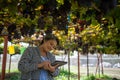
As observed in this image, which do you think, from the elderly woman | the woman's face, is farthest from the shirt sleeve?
the woman's face

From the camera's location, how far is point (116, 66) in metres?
26.9

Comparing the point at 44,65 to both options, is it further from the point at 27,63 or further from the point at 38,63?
the point at 27,63

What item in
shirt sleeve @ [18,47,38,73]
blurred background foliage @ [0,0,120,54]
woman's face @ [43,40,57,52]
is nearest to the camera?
blurred background foliage @ [0,0,120,54]

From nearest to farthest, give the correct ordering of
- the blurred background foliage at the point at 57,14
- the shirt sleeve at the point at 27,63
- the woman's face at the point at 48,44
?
the blurred background foliage at the point at 57,14, the shirt sleeve at the point at 27,63, the woman's face at the point at 48,44

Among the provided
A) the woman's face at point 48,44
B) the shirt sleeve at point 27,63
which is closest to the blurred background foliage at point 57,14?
the woman's face at point 48,44

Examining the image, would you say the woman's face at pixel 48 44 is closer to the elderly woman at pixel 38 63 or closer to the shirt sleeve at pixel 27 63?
the elderly woman at pixel 38 63

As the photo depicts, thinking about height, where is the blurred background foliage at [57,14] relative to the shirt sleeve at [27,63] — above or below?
above

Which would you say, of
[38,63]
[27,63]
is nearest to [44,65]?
[38,63]

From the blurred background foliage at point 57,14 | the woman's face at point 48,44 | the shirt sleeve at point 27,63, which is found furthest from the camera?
the woman's face at point 48,44

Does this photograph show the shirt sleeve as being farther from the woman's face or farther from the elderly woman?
the woman's face

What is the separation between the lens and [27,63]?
3.34 m

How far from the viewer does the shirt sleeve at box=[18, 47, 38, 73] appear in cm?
327

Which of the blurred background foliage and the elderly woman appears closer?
the blurred background foliage

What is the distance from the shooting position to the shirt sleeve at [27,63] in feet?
10.7
